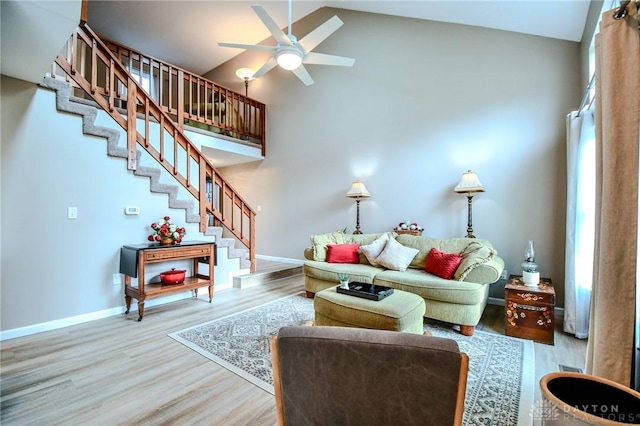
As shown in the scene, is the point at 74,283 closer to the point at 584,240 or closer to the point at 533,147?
the point at 584,240

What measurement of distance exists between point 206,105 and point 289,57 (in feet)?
9.47

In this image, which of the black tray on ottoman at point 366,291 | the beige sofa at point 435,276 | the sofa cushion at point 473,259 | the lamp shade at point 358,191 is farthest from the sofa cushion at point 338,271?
the lamp shade at point 358,191

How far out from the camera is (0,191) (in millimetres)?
2762

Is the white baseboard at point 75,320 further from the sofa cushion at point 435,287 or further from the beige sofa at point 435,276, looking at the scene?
the sofa cushion at point 435,287

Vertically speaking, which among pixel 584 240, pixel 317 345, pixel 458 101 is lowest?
pixel 317 345

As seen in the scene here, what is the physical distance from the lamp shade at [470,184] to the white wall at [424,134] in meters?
0.36

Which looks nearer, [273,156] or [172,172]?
[172,172]

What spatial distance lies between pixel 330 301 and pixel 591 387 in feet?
5.84

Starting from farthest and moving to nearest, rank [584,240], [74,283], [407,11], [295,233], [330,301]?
[295,233], [407,11], [74,283], [584,240], [330,301]

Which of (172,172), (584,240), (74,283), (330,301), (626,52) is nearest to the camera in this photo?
(626,52)

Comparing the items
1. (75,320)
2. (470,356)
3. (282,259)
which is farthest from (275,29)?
(282,259)

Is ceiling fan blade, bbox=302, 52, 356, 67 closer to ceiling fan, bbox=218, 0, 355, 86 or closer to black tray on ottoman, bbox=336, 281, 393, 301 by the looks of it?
ceiling fan, bbox=218, 0, 355, 86

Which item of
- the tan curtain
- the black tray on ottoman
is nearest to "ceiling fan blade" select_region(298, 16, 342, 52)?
the tan curtain

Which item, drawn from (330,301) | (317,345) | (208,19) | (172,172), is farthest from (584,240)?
(208,19)
